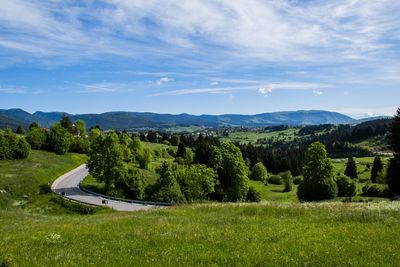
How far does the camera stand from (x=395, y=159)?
4509 cm

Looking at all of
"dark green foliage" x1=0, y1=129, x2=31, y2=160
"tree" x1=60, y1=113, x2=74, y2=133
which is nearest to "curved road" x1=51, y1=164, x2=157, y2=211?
"dark green foliage" x1=0, y1=129, x2=31, y2=160

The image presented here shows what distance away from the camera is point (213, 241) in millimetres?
10477

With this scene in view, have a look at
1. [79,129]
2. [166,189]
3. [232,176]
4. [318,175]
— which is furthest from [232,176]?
[79,129]

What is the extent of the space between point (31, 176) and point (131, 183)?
23291 millimetres

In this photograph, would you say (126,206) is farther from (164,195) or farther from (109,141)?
(109,141)

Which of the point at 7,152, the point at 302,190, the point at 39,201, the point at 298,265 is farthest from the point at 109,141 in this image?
the point at 298,265

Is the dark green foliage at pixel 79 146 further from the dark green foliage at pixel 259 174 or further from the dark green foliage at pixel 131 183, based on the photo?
the dark green foliage at pixel 259 174

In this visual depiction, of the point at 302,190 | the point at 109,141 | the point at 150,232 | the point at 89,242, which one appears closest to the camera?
the point at 89,242

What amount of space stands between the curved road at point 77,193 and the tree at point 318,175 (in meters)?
38.2

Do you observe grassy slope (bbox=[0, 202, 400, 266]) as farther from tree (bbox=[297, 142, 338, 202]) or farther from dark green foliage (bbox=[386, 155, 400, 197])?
tree (bbox=[297, 142, 338, 202])

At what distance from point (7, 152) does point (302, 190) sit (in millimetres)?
74318

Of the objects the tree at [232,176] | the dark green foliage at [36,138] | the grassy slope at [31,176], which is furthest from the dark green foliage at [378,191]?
the dark green foliage at [36,138]

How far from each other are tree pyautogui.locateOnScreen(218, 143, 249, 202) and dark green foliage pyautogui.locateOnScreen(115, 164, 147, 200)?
755 inches

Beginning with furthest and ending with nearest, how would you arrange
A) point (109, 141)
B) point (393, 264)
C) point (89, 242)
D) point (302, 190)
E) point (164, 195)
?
point (302, 190) < point (109, 141) < point (164, 195) < point (89, 242) < point (393, 264)
